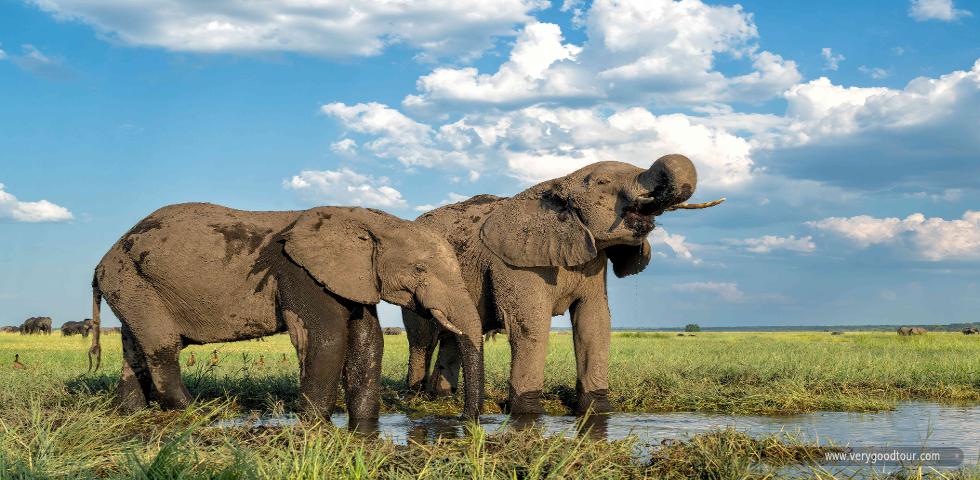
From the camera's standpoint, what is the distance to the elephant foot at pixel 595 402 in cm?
1188

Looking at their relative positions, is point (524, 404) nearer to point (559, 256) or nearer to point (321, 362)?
point (559, 256)

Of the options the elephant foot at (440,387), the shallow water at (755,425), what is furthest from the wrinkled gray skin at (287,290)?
the elephant foot at (440,387)

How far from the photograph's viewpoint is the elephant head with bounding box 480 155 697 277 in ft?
35.1

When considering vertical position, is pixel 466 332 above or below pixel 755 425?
above

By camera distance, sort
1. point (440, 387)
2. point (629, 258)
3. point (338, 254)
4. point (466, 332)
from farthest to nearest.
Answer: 1. point (440, 387)
2. point (629, 258)
3. point (338, 254)
4. point (466, 332)

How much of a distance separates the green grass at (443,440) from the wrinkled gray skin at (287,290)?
70 centimetres

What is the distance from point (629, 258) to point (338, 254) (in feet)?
13.7

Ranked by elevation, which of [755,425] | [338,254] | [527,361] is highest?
[338,254]

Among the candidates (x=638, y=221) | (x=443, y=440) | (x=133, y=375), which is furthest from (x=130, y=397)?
(x=638, y=221)

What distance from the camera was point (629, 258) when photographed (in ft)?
40.6

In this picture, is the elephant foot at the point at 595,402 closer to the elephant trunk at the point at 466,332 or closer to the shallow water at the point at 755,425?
the shallow water at the point at 755,425

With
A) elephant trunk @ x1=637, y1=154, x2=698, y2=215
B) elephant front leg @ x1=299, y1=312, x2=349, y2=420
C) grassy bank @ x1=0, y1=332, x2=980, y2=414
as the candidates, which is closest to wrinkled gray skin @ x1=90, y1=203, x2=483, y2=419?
elephant front leg @ x1=299, y1=312, x2=349, y2=420

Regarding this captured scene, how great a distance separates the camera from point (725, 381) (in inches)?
578

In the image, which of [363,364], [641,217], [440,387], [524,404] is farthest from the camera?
[440,387]
